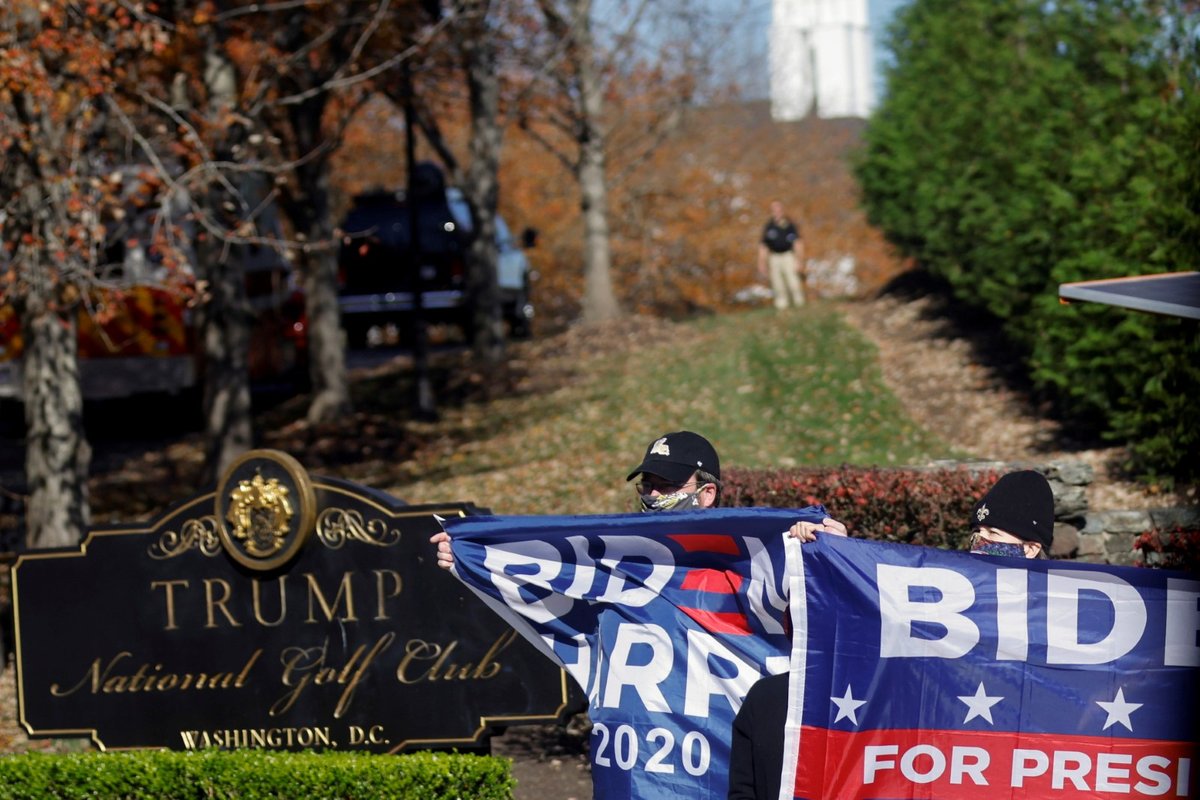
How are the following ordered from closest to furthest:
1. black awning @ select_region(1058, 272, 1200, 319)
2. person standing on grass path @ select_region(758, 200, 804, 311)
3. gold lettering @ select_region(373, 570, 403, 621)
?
black awning @ select_region(1058, 272, 1200, 319)
gold lettering @ select_region(373, 570, 403, 621)
person standing on grass path @ select_region(758, 200, 804, 311)

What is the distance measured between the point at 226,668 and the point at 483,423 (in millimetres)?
12701

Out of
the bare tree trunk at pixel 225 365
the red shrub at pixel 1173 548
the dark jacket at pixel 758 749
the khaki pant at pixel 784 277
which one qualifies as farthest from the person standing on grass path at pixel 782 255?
the dark jacket at pixel 758 749

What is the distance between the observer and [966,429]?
16438mm

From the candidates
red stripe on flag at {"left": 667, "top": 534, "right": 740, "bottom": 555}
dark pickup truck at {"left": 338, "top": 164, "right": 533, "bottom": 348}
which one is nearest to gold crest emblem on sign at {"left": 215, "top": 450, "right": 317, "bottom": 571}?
red stripe on flag at {"left": 667, "top": 534, "right": 740, "bottom": 555}

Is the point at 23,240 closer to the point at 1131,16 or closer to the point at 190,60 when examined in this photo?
the point at 190,60

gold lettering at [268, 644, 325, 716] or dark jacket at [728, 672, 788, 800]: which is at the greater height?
dark jacket at [728, 672, 788, 800]

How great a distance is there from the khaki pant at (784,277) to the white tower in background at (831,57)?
146 ft

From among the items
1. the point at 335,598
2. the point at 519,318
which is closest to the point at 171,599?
the point at 335,598

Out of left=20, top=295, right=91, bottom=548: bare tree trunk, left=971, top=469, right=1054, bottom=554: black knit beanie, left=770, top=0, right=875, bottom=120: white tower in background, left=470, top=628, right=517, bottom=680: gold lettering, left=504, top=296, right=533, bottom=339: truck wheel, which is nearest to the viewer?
left=971, top=469, right=1054, bottom=554: black knit beanie

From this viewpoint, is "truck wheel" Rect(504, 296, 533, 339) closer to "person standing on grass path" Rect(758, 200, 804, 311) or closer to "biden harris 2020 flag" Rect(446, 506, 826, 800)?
"person standing on grass path" Rect(758, 200, 804, 311)

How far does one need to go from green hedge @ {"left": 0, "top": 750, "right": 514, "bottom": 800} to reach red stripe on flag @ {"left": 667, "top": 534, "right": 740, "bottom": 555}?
82.1 inches

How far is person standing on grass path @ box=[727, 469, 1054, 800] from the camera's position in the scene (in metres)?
4.76

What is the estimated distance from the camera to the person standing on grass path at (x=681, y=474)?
5.64 metres

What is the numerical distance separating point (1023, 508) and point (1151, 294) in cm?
255
